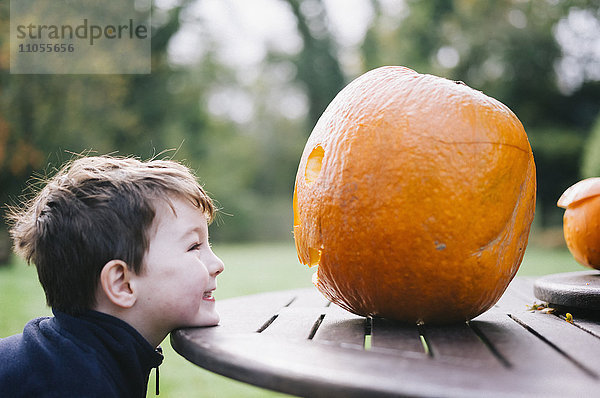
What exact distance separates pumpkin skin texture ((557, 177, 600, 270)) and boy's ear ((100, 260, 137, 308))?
1698 mm

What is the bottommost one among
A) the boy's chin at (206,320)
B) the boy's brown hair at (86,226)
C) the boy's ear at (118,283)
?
the boy's chin at (206,320)

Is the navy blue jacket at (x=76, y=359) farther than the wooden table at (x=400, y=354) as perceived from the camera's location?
Yes

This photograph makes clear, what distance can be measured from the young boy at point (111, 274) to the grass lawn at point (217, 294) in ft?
7.21

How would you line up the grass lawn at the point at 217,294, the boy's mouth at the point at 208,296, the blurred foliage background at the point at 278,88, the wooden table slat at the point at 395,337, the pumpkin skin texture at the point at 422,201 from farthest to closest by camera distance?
the blurred foliage background at the point at 278,88, the grass lawn at the point at 217,294, the boy's mouth at the point at 208,296, the pumpkin skin texture at the point at 422,201, the wooden table slat at the point at 395,337

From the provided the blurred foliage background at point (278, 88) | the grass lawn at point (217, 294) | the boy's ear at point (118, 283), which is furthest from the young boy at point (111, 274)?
the blurred foliage background at point (278, 88)

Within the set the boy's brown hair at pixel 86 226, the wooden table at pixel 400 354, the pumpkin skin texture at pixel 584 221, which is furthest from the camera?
the pumpkin skin texture at pixel 584 221

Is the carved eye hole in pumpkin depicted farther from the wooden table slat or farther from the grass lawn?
the grass lawn

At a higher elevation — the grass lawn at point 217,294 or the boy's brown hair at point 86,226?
the boy's brown hair at point 86,226

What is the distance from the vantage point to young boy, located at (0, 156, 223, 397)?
4.58ft

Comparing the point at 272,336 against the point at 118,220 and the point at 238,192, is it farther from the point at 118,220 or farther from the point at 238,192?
the point at 238,192

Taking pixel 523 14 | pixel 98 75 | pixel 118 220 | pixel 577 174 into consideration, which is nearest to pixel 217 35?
pixel 98 75

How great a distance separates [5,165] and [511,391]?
49.6ft

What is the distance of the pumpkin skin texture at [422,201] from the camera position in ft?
4.52

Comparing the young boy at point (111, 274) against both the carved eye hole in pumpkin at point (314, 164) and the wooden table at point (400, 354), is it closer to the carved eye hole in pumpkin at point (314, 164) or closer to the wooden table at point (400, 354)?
the wooden table at point (400, 354)
